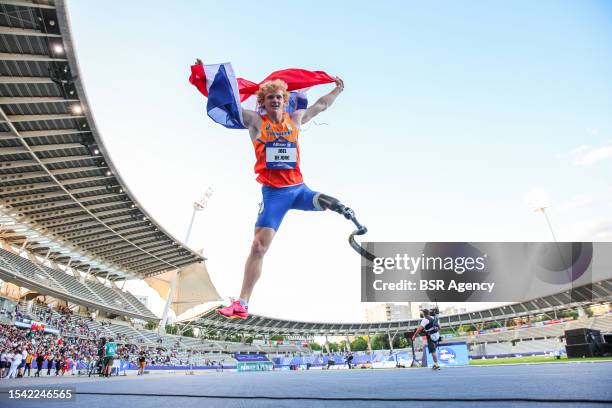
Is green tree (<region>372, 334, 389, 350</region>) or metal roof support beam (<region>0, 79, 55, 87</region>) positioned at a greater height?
metal roof support beam (<region>0, 79, 55, 87</region>)

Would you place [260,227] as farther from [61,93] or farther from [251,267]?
[61,93]

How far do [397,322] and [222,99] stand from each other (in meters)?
61.4

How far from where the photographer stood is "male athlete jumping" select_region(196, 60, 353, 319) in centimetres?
350

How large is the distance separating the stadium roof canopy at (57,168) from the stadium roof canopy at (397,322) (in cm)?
1712

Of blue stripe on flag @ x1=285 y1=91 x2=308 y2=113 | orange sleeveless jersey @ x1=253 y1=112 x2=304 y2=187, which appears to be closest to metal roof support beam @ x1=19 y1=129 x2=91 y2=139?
blue stripe on flag @ x1=285 y1=91 x2=308 y2=113

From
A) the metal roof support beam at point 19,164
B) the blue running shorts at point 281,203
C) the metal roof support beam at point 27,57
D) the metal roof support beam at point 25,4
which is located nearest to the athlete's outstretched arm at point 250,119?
the blue running shorts at point 281,203

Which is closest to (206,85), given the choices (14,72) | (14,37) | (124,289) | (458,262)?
(14,37)

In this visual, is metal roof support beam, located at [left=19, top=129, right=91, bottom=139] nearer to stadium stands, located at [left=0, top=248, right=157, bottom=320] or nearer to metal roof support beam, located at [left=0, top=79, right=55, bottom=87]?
metal roof support beam, located at [left=0, top=79, right=55, bottom=87]

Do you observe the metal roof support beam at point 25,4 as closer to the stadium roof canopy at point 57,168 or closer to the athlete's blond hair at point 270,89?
the stadium roof canopy at point 57,168

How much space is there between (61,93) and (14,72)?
6.66 ft

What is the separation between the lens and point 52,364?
779 inches

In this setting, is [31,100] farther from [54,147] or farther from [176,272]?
[176,272]

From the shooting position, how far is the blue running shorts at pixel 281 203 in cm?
356
